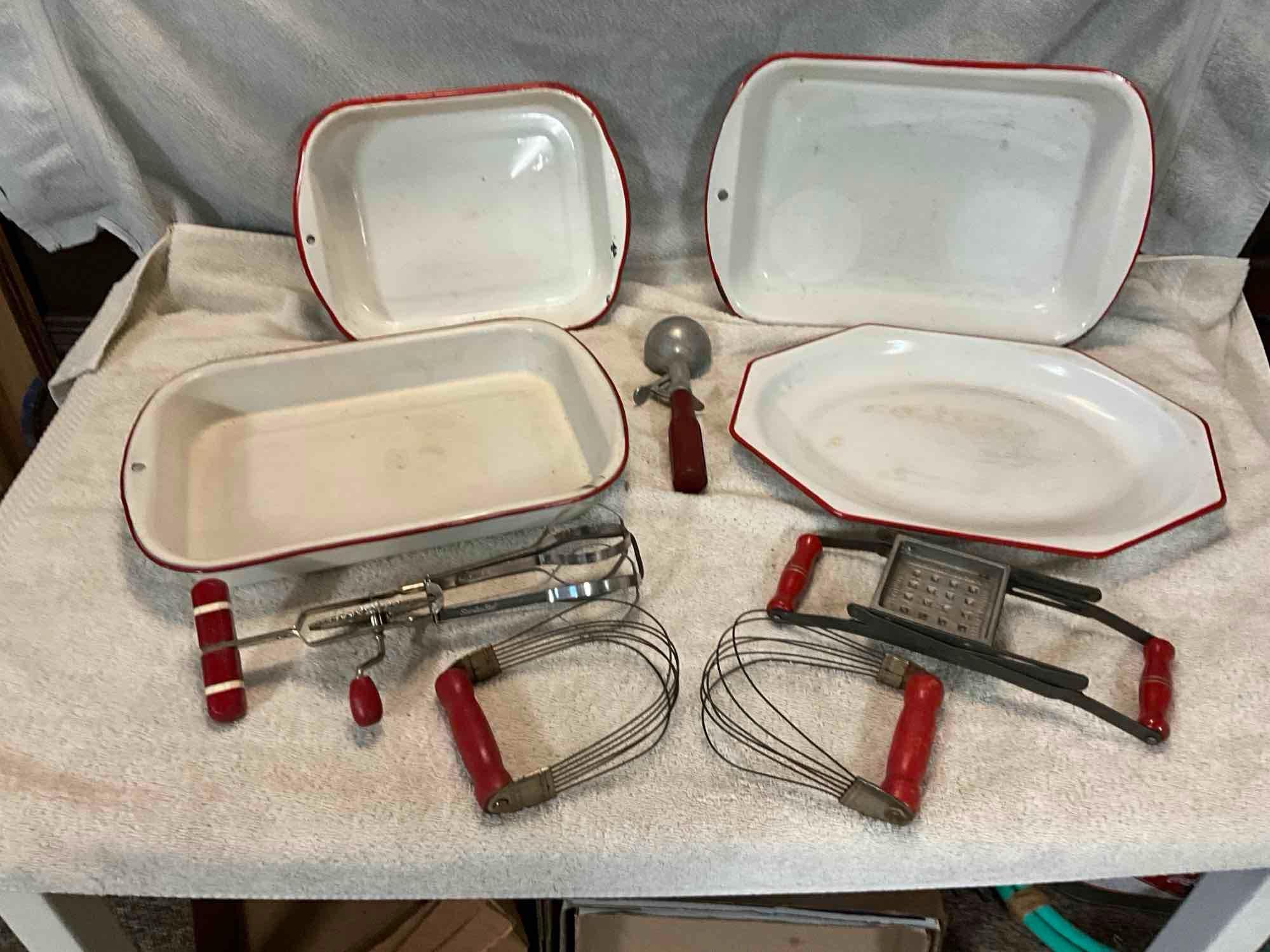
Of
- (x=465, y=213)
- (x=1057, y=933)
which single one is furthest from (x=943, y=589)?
(x=465, y=213)

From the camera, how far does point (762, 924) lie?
64 centimetres

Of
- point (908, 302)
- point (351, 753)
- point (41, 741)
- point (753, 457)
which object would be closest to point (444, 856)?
point (351, 753)

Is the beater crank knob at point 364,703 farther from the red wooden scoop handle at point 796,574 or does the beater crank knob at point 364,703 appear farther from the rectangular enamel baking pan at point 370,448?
the red wooden scoop handle at point 796,574

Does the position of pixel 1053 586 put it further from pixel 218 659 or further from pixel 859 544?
pixel 218 659

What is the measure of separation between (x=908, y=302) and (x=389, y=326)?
458 millimetres

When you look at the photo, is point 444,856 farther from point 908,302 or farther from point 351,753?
point 908,302

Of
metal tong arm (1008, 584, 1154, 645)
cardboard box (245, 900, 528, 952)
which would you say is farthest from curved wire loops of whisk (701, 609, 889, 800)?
cardboard box (245, 900, 528, 952)

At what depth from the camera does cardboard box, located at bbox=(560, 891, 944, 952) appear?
0.63m

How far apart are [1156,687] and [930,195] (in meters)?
0.45

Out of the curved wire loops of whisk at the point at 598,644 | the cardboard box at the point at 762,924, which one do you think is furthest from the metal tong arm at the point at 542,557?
the cardboard box at the point at 762,924

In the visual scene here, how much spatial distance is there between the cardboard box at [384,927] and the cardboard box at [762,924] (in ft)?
0.18

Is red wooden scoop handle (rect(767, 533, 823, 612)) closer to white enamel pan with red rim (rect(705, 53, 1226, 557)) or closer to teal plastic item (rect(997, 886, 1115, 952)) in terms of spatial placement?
white enamel pan with red rim (rect(705, 53, 1226, 557))

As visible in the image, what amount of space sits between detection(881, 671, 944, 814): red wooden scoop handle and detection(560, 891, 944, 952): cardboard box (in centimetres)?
21

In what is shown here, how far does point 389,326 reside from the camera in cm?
78
